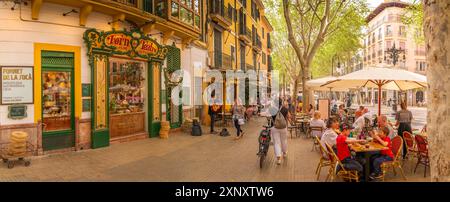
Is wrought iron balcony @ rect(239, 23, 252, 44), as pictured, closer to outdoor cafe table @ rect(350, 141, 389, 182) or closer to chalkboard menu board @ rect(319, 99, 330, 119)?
chalkboard menu board @ rect(319, 99, 330, 119)

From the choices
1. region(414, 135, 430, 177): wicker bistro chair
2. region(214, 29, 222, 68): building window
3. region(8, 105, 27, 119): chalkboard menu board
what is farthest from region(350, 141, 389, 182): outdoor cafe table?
region(214, 29, 222, 68): building window

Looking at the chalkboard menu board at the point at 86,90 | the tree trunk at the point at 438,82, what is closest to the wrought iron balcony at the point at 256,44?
the chalkboard menu board at the point at 86,90

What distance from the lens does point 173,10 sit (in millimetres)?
12352

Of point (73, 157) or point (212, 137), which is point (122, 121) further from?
point (212, 137)

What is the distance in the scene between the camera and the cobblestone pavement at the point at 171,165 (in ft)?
21.4

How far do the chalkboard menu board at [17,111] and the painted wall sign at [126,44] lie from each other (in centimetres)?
262

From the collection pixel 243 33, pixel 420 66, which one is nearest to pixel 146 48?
pixel 243 33

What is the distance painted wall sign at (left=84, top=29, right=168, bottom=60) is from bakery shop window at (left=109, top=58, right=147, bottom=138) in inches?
22.2

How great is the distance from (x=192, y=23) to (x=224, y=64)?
6.79 metres

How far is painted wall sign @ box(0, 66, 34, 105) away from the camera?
796 cm

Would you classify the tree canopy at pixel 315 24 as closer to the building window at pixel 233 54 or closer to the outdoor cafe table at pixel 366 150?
the building window at pixel 233 54

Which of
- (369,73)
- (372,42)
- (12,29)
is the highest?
(372,42)

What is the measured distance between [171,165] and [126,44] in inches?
214
